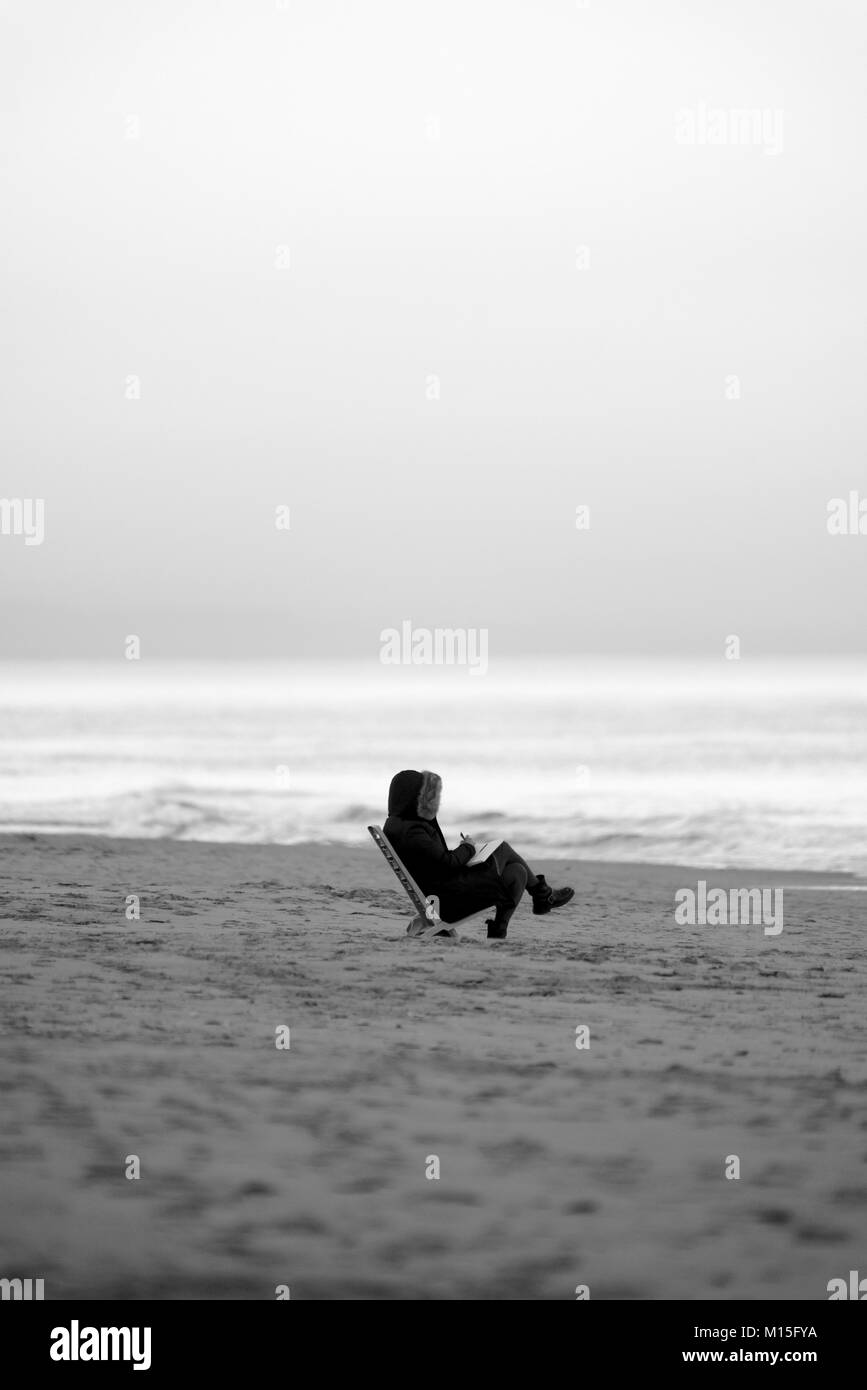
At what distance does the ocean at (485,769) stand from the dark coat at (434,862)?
866 centimetres

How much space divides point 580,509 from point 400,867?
9.10 meters

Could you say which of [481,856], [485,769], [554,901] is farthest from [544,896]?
[485,769]

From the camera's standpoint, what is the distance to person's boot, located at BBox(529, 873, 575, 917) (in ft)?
32.2

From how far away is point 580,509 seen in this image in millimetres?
16875

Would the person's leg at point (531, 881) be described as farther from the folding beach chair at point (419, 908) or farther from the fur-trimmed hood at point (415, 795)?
the fur-trimmed hood at point (415, 795)

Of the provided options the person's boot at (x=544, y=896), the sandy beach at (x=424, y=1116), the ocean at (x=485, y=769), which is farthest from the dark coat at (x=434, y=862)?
the ocean at (x=485, y=769)

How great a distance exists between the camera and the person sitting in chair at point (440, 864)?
8.77 metres

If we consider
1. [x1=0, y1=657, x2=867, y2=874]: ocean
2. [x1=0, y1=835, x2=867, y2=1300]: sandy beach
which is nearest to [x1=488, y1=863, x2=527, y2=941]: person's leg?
[x1=0, y1=835, x2=867, y2=1300]: sandy beach

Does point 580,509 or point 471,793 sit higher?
→ point 580,509

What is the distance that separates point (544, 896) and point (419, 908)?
4.42ft

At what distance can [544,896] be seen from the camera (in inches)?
388

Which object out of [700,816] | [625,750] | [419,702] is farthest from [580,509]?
[419,702]

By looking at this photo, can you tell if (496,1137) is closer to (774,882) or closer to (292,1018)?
(292,1018)

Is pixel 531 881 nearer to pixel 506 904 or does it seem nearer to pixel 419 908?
pixel 506 904
